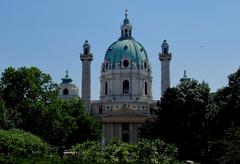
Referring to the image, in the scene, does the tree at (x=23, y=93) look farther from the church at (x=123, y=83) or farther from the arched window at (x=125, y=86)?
the arched window at (x=125, y=86)

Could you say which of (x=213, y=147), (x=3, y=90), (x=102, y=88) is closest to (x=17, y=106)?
(x=3, y=90)

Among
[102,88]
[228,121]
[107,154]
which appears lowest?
[107,154]

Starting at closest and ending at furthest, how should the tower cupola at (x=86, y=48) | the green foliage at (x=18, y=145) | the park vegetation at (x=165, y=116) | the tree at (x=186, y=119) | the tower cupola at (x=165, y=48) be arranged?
the green foliage at (x=18, y=145) → the park vegetation at (x=165, y=116) → the tree at (x=186, y=119) → the tower cupola at (x=165, y=48) → the tower cupola at (x=86, y=48)

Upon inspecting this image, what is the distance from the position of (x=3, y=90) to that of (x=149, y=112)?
6133 cm

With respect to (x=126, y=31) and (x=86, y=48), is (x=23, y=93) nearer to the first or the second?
(x=86, y=48)

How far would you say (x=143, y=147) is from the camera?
37781 mm

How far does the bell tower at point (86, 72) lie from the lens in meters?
115

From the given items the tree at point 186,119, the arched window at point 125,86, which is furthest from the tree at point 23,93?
the arched window at point 125,86

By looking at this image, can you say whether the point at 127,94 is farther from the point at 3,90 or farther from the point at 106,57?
the point at 3,90

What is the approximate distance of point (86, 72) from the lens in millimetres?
117062

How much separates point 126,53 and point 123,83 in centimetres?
663

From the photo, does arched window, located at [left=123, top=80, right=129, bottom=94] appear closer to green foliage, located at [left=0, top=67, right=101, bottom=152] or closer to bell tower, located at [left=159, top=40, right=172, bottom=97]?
bell tower, located at [left=159, top=40, right=172, bottom=97]

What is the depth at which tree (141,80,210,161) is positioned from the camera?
50938mm

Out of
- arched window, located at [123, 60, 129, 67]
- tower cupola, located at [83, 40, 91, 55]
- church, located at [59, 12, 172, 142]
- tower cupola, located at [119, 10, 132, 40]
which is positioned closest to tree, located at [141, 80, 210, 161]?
church, located at [59, 12, 172, 142]
